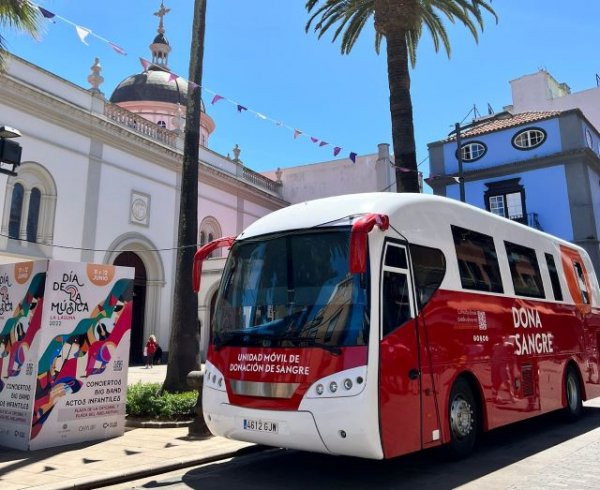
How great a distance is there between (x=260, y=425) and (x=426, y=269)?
277 cm

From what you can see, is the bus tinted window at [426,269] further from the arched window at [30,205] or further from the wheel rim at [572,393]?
the arched window at [30,205]

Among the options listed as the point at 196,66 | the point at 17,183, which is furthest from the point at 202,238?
the point at 196,66

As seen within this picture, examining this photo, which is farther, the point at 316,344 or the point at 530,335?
the point at 530,335

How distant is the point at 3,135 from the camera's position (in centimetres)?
790

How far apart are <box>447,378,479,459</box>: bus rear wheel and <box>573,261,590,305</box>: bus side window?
5.85 meters

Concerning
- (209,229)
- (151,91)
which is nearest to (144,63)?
(209,229)

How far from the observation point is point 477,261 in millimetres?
7902

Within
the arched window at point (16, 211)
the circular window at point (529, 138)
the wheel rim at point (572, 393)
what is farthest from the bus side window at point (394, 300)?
the circular window at point (529, 138)

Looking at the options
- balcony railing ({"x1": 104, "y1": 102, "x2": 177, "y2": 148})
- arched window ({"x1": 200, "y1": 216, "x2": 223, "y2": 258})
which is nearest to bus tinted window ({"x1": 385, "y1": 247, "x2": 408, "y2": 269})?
balcony railing ({"x1": 104, "y1": 102, "x2": 177, "y2": 148})

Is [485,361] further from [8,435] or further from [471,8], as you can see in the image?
[471,8]

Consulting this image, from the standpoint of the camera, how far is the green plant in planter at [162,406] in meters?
9.98

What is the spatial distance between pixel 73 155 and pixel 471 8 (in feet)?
56.0

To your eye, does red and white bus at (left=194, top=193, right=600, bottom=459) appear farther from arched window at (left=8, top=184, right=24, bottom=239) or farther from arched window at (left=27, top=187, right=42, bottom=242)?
arched window at (left=27, top=187, right=42, bottom=242)

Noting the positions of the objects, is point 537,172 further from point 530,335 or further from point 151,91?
point 151,91
